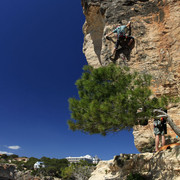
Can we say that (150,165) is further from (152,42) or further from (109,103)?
(152,42)

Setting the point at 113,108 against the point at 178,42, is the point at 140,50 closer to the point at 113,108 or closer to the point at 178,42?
the point at 178,42

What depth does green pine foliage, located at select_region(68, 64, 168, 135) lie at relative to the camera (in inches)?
193

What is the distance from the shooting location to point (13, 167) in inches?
1353

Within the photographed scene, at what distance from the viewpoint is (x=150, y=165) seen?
603cm

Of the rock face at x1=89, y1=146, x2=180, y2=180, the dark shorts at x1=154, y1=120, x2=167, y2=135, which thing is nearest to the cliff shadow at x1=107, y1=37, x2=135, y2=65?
the dark shorts at x1=154, y1=120, x2=167, y2=135

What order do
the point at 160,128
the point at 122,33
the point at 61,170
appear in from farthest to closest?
the point at 61,170 → the point at 122,33 → the point at 160,128

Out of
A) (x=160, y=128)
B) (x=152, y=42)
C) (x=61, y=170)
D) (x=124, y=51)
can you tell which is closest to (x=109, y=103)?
(x=160, y=128)

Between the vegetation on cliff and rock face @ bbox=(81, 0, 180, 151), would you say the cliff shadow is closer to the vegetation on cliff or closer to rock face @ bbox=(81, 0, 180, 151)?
rock face @ bbox=(81, 0, 180, 151)

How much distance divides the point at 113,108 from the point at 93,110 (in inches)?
25.9

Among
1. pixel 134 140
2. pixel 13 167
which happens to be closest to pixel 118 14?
pixel 134 140

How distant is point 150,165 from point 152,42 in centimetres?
742

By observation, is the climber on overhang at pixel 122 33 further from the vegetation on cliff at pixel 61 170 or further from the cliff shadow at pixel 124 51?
the vegetation on cliff at pixel 61 170

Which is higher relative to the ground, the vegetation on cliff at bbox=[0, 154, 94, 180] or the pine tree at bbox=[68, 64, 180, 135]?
the pine tree at bbox=[68, 64, 180, 135]

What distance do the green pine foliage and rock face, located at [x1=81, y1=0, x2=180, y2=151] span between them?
4054 mm
